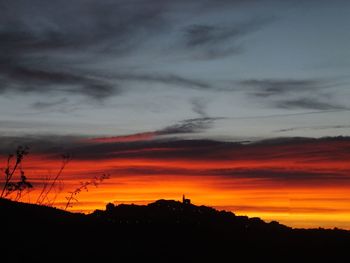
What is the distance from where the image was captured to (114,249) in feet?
40.3

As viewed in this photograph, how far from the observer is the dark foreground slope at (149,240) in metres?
11.7

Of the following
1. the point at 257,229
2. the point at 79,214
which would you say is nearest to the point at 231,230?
the point at 257,229

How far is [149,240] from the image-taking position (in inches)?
536

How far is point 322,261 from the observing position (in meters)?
13.7

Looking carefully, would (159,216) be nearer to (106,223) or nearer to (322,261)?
(106,223)

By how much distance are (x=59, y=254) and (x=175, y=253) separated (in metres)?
2.65

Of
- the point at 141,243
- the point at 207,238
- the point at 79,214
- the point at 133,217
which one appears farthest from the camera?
the point at 133,217

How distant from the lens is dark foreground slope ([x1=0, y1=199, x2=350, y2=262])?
11.7m

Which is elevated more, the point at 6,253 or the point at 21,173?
the point at 21,173

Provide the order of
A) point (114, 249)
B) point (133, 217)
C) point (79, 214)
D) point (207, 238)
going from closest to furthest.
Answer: point (114, 249), point (207, 238), point (79, 214), point (133, 217)

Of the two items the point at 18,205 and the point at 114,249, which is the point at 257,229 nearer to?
the point at 114,249

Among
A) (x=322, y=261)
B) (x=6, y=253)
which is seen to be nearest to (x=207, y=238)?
(x=322, y=261)

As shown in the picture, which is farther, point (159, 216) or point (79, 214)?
point (159, 216)

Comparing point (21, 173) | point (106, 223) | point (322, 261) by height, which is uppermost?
point (21, 173)
